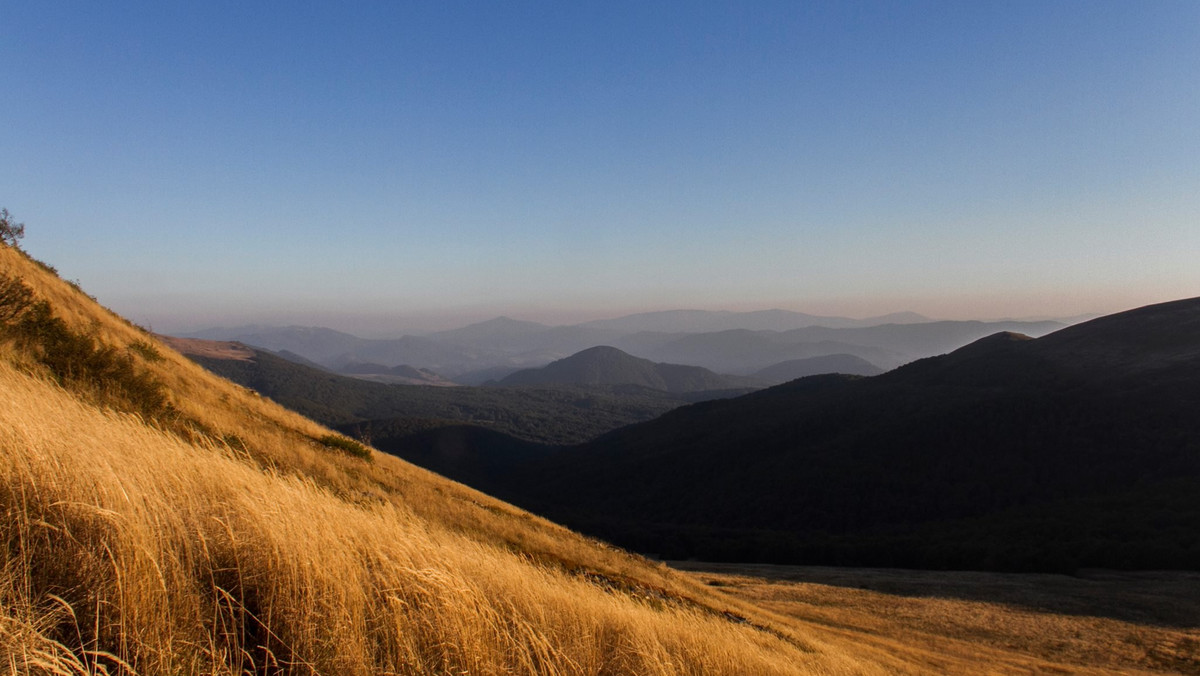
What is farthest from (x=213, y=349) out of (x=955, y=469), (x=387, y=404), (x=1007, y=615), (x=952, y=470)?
(x=1007, y=615)

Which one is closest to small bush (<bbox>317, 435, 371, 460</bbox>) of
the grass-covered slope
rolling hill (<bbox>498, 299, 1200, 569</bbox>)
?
the grass-covered slope

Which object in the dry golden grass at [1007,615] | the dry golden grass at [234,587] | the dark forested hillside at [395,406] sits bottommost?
the dark forested hillside at [395,406]

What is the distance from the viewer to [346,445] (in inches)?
652

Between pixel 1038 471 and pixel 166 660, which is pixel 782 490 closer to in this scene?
pixel 1038 471

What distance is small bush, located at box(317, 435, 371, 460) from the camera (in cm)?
1604

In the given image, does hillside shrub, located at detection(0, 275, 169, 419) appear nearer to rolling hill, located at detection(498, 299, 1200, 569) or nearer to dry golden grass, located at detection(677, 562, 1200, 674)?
dry golden grass, located at detection(677, 562, 1200, 674)

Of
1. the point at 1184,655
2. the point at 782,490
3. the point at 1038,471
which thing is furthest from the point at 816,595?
the point at 1038,471

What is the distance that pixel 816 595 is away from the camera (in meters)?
26.1

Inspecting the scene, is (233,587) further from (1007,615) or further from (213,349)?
(213,349)

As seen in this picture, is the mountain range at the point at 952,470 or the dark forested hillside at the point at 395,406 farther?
the dark forested hillside at the point at 395,406

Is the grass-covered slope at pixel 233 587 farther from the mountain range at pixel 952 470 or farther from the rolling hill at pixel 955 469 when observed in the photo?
the rolling hill at pixel 955 469

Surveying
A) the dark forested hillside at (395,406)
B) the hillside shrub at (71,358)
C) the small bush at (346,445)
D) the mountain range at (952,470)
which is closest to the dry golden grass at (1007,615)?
the mountain range at (952,470)

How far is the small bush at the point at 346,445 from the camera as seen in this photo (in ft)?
52.6

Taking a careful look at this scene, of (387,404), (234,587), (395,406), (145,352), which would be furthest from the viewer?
(387,404)
